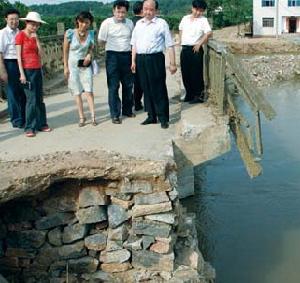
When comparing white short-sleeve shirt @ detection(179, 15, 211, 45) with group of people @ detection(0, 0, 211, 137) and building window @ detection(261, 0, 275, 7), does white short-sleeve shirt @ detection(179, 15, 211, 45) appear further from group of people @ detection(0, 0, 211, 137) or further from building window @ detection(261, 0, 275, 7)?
building window @ detection(261, 0, 275, 7)

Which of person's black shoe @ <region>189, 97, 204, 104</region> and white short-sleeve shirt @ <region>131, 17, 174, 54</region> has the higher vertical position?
white short-sleeve shirt @ <region>131, 17, 174, 54</region>

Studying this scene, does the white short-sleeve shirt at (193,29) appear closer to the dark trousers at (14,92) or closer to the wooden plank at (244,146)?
the wooden plank at (244,146)

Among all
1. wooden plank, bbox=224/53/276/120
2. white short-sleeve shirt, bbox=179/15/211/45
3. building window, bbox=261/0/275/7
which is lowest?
building window, bbox=261/0/275/7

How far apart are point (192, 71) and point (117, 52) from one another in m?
1.30

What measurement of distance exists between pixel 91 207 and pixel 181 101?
3494 millimetres

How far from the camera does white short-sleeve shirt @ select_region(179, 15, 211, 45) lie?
7.84 meters

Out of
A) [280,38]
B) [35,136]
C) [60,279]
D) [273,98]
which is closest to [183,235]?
[60,279]

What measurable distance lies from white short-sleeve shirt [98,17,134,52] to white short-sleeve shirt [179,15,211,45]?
92 centimetres

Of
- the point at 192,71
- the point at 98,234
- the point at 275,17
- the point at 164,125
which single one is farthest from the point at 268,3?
the point at 98,234

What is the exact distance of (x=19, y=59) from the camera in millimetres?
6934

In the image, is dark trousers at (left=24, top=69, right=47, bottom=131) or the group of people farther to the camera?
dark trousers at (left=24, top=69, right=47, bottom=131)

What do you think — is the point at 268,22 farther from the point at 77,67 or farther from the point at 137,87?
the point at 77,67

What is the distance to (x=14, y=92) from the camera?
Result: 7.81 m

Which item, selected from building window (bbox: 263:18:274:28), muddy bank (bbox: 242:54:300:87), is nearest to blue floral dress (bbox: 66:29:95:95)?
muddy bank (bbox: 242:54:300:87)
